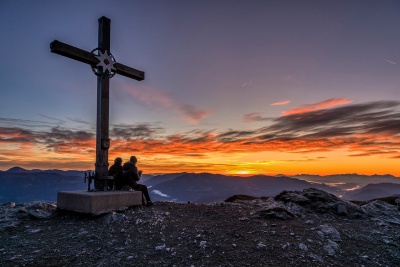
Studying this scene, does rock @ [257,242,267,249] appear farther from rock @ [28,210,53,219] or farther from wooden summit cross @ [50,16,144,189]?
rock @ [28,210,53,219]

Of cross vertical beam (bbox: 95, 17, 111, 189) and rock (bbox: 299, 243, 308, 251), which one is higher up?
cross vertical beam (bbox: 95, 17, 111, 189)

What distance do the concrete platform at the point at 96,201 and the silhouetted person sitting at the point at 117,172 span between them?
3.74ft

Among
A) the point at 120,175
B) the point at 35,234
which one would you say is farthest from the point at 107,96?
the point at 35,234

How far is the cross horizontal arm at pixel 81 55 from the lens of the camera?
33.7ft

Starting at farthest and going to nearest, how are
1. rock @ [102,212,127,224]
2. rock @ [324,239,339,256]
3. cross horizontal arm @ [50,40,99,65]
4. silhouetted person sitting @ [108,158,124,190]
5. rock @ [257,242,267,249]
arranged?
silhouetted person sitting @ [108,158,124,190], cross horizontal arm @ [50,40,99,65], rock @ [102,212,127,224], rock @ [257,242,267,249], rock @ [324,239,339,256]

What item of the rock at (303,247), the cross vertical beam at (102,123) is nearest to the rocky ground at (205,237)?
the rock at (303,247)

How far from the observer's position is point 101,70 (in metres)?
11.7

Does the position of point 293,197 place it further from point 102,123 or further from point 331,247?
point 102,123

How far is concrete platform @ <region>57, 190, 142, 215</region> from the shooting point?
356 inches

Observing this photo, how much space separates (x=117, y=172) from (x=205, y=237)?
6.00 metres

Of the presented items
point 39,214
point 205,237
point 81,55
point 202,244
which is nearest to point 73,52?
point 81,55

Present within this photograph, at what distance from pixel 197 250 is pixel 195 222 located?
2298mm

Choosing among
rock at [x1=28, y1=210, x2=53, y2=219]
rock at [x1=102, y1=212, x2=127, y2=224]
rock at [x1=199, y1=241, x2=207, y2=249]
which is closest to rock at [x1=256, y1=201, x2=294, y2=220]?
rock at [x1=199, y1=241, x2=207, y2=249]

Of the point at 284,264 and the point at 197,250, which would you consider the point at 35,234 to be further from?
the point at 284,264
